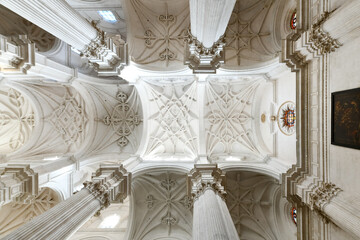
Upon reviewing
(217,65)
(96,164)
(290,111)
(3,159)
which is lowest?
(96,164)

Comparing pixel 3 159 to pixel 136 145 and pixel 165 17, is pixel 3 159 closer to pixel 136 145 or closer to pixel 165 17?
pixel 136 145

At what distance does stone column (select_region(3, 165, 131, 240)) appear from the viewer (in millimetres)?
4691

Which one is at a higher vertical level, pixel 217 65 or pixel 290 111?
pixel 217 65

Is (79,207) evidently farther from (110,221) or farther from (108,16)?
(108,16)

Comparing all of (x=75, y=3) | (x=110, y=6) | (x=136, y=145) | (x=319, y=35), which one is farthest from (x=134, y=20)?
(x=319, y=35)

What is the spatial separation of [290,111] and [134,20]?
11267 millimetres

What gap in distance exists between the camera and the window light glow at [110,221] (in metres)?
14.3

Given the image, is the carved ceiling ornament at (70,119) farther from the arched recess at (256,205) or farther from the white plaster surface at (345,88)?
the white plaster surface at (345,88)

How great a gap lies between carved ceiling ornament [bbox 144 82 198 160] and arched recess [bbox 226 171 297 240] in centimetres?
375

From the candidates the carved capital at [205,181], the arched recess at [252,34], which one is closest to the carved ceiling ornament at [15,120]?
the carved capital at [205,181]

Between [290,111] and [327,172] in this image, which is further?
[290,111]

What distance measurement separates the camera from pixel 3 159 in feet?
36.1

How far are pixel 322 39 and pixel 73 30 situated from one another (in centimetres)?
872

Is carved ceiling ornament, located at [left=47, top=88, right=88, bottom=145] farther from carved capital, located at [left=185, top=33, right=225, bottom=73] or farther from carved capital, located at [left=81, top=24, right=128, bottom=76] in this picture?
carved capital, located at [left=185, top=33, right=225, bottom=73]
